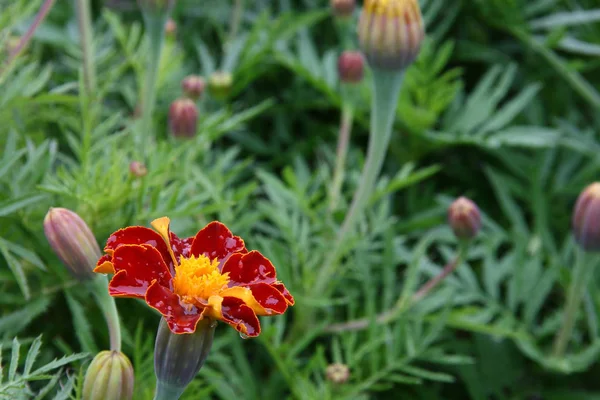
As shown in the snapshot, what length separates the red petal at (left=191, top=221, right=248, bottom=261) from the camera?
52 centimetres

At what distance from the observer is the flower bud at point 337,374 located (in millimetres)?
725

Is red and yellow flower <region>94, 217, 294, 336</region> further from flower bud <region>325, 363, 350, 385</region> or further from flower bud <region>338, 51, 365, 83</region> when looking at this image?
flower bud <region>338, 51, 365, 83</region>

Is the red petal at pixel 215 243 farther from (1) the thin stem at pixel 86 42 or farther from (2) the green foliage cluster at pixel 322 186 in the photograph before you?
(1) the thin stem at pixel 86 42

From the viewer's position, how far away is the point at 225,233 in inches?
20.7

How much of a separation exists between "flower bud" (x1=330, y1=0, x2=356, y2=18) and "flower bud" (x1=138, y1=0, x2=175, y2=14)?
22cm

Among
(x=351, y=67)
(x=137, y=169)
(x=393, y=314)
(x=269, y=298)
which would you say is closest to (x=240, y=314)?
(x=269, y=298)

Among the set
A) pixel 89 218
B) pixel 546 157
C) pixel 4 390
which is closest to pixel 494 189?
pixel 546 157

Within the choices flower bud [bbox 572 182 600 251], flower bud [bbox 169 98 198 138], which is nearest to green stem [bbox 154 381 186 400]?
flower bud [bbox 169 98 198 138]

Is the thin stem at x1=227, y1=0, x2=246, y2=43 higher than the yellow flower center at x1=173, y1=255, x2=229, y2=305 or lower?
higher

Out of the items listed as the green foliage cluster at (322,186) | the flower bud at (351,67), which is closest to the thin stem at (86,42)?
the green foliage cluster at (322,186)

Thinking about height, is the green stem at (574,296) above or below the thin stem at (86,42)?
below

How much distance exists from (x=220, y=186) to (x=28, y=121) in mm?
199

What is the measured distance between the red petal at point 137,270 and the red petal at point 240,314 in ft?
0.13

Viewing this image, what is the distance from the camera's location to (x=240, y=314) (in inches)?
18.3
